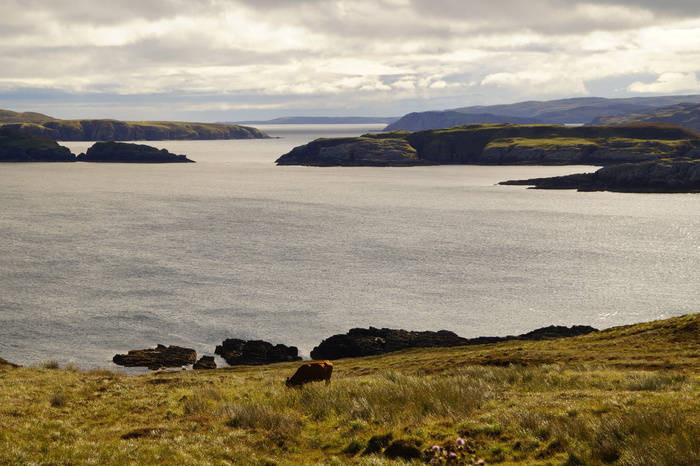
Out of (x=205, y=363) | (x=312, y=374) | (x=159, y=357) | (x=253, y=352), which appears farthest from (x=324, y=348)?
(x=312, y=374)

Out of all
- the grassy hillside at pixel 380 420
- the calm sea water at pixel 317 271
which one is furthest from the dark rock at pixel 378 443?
the calm sea water at pixel 317 271

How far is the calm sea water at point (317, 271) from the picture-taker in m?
58.9

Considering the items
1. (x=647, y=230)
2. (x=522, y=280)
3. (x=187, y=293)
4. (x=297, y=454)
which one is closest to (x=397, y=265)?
(x=522, y=280)

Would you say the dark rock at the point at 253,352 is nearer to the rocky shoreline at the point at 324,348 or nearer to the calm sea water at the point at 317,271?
the rocky shoreline at the point at 324,348

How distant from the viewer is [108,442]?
1569 centimetres

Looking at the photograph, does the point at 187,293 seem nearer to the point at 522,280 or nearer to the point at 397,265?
the point at 397,265

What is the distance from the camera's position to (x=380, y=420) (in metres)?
16.8

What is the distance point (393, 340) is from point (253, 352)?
12730 mm

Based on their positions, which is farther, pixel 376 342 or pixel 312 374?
pixel 376 342

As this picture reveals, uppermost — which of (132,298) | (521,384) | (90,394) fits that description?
(521,384)

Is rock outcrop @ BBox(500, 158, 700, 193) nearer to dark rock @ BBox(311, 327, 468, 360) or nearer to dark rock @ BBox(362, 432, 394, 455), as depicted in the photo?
dark rock @ BBox(311, 327, 468, 360)

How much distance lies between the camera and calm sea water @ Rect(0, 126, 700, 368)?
58875 mm

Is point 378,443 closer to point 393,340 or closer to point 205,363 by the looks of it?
point 205,363

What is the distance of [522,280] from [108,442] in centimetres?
6823
